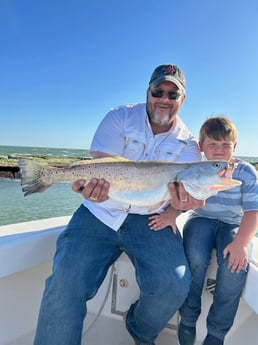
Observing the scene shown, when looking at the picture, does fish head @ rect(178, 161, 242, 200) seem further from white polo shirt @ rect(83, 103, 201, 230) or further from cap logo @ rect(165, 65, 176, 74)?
cap logo @ rect(165, 65, 176, 74)

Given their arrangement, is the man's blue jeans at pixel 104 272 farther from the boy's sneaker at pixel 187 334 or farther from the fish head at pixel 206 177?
the fish head at pixel 206 177

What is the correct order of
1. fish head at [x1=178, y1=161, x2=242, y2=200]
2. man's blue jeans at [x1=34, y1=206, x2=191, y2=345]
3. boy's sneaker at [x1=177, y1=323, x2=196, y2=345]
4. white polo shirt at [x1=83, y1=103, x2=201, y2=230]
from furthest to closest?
1. white polo shirt at [x1=83, y1=103, x2=201, y2=230]
2. boy's sneaker at [x1=177, y1=323, x2=196, y2=345]
3. fish head at [x1=178, y1=161, x2=242, y2=200]
4. man's blue jeans at [x1=34, y1=206, x2=191, y2=345]

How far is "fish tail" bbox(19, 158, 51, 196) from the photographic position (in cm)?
239

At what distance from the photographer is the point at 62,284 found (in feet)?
7.04

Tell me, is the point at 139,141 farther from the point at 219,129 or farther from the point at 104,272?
the point at 104,272

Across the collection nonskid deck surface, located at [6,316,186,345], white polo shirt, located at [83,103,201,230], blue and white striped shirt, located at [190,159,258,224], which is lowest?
nonskid deck surface, located at [6,316,186,345]

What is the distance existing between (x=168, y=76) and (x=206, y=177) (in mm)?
915

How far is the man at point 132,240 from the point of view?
84.0 inches

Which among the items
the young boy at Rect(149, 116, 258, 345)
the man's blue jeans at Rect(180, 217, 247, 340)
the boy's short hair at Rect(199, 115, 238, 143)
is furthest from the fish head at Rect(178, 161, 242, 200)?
the boy's short hair at Rect(199, 115, 238, 143)

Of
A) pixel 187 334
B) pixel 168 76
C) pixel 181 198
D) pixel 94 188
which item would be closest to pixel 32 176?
pixel 94 188

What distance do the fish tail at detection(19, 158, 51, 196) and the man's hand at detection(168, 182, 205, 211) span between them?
2.72 feet

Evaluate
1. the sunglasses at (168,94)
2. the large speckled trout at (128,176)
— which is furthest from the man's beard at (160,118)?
the large speckled trout at (128,176)

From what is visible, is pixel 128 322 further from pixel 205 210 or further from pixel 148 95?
pixel 148 95

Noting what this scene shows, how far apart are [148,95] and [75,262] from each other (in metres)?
1.43
